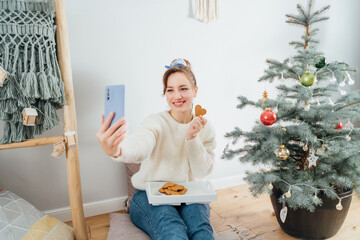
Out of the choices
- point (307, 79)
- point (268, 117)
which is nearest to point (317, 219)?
point (268, 117)

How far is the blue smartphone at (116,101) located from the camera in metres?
0.87

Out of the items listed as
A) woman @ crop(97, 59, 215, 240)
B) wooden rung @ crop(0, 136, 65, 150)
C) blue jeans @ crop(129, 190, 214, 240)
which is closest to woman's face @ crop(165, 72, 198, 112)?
woman @ crop(97, 59, 215, 240)

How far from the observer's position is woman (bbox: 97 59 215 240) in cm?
112

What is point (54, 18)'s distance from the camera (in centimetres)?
126

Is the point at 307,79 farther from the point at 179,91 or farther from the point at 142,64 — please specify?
the point at 142,64

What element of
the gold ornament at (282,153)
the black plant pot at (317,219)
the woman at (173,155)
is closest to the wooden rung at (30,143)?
the woman at (173,155)

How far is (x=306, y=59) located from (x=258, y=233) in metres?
0.96

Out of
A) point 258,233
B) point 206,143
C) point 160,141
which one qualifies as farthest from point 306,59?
point 258,233

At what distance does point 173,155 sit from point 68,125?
1.72 feet

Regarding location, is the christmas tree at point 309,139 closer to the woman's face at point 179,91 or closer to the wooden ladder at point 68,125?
the woman's face at point 179,91

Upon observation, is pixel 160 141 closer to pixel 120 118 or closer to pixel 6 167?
pixel 120 118

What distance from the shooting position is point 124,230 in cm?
133

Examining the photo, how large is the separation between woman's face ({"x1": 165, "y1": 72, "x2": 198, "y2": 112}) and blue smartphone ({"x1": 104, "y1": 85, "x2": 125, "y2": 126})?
408 mm

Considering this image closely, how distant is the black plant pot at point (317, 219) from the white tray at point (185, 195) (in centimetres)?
41
